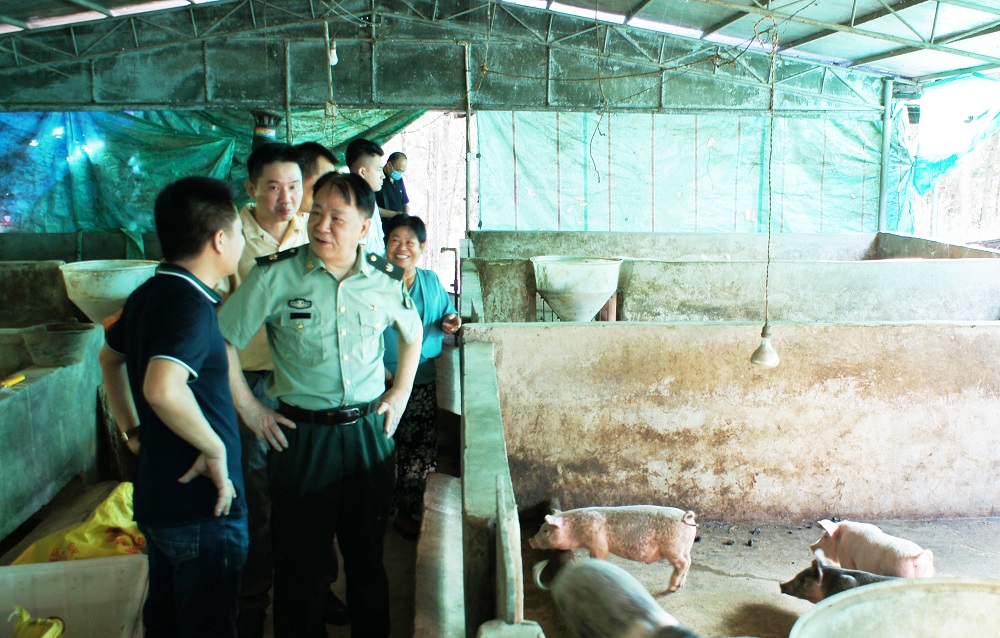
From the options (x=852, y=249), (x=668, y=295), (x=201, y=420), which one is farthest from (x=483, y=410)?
(x=852, y=249)

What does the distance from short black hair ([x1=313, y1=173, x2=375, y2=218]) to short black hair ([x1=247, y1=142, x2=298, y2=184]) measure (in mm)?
614

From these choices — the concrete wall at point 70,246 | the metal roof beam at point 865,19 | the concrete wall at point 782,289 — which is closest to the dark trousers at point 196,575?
the concrete wall at point 782,289

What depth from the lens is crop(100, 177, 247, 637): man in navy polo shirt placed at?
6.62 ft

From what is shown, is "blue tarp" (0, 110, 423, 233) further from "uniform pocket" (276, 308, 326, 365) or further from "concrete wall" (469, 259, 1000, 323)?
"uniform pocket" (276, 308, 326, 365)

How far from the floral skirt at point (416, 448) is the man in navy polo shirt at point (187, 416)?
4.98 feet

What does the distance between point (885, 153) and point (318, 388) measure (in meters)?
12.5

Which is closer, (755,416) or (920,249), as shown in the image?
(755,416)

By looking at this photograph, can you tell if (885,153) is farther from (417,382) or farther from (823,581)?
(417,382)

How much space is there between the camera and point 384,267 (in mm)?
2707

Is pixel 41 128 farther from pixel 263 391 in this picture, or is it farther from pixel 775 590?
pixel 775 590

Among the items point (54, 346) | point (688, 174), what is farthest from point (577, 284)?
point (688, 174)

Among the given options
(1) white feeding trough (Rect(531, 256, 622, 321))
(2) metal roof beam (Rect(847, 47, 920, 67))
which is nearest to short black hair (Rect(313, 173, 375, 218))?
(1) white feeding trough (Rect(531, 256, 622, 321))

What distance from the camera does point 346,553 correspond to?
8.91 feet

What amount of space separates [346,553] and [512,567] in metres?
1.18
